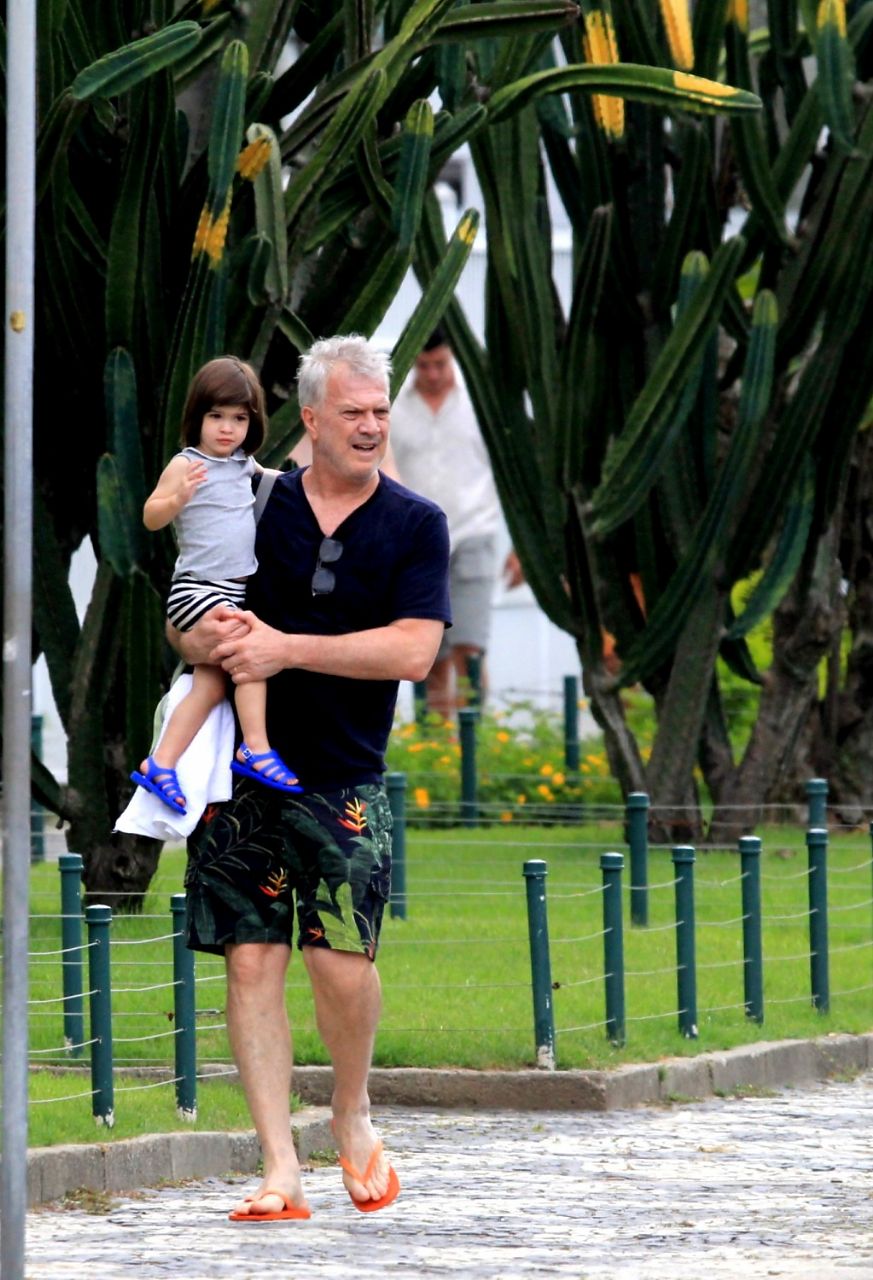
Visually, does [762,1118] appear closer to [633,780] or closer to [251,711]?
[251,711]

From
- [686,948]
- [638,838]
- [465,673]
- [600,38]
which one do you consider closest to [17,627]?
[686,948]

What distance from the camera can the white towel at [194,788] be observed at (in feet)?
22.2

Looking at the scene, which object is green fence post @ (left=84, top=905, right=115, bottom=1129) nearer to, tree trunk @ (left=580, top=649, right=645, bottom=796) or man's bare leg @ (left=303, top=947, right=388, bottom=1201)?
man's bare leg @ (left=303, top=947, right=388, bottom=1201)

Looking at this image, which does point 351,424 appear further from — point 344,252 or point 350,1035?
point 344,252

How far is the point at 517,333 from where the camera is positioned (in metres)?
14.8

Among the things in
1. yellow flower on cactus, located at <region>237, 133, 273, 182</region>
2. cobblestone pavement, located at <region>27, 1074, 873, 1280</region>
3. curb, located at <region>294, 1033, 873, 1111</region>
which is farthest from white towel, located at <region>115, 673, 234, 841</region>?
yellow flower on cactus, located at <region>237, 133, 273, 182</region>

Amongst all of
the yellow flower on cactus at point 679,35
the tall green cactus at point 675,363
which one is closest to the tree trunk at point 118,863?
the tall green cactus at point 675,363

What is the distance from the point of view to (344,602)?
6840 mm

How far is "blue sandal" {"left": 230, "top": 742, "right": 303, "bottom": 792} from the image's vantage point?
6.71 meters

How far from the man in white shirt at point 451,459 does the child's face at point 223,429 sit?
1060cm

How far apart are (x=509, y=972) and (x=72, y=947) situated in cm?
266

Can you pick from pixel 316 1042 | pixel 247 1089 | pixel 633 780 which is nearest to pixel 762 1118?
pixel 316 1042

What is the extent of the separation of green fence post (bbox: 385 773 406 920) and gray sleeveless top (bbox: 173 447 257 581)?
18.5 ft

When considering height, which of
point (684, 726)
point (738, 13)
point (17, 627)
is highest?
point (738, 13)
